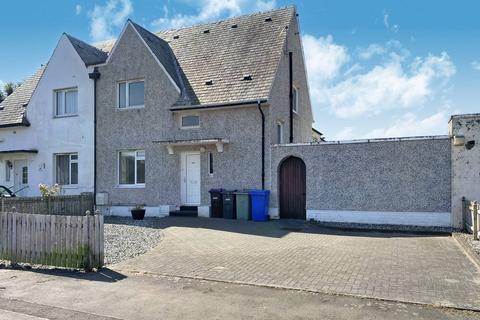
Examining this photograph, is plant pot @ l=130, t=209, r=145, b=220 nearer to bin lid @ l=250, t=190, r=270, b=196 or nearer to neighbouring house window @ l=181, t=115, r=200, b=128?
neighbouring house window @ l=181, t=115, r=200, b=128

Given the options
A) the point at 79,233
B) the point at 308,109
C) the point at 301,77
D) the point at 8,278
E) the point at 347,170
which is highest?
the point at 301,77

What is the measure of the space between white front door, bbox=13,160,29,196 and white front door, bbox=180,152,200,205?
30.3ft

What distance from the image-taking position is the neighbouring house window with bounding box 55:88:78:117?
19.4m

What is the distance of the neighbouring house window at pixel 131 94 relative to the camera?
1792 cm

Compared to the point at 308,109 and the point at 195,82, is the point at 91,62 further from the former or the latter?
the point at 308,109

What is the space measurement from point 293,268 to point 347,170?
23.8ft

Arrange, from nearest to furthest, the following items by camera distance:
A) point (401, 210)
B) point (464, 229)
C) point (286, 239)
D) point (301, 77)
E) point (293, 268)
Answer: point (293, 268) < point (286, 239) < point (464, 229) < point (401, 210) < point (301, 77)

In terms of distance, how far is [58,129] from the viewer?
19312 millimetres

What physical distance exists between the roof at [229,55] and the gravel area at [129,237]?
5508mm

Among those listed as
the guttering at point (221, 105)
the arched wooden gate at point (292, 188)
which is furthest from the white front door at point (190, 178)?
the arched wooden gate at point (292, 188)

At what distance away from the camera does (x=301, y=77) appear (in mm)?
21922

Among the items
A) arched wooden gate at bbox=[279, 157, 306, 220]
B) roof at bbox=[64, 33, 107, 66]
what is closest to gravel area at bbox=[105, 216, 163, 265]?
arched wooden gate at bbox=[279, 157, 306, 220]

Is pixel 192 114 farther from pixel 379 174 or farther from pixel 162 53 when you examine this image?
pixel 379 174

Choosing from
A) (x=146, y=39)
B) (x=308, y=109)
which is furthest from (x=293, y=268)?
(x=308, y=109)
